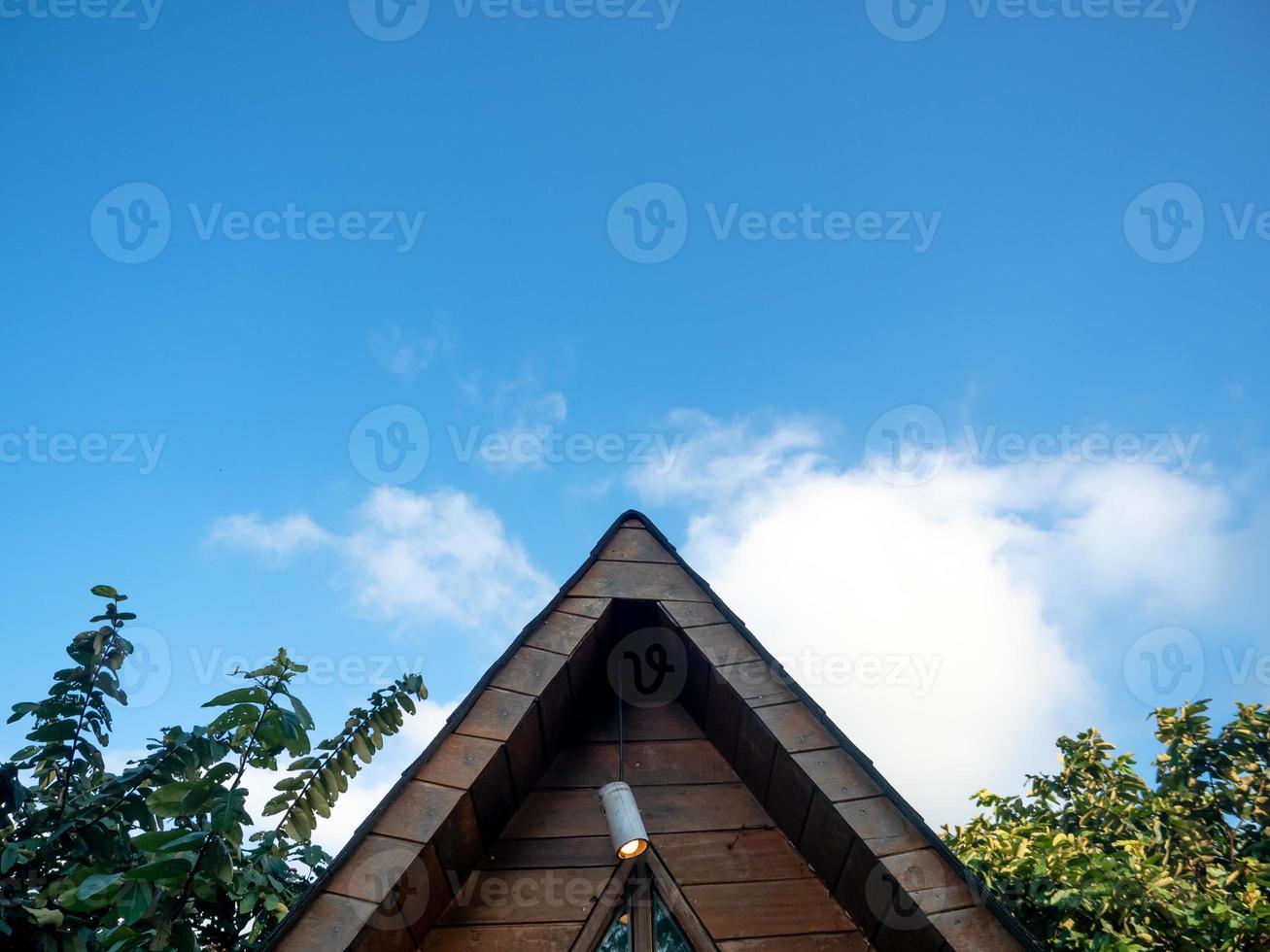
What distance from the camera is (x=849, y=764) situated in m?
3.58

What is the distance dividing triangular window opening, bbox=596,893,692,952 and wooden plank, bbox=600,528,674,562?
5.42ft

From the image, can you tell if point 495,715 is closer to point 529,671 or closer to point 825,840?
point 529,671

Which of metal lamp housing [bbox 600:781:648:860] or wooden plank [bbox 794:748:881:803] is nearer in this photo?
metal lamp housing [bbox 600:781:648:860]

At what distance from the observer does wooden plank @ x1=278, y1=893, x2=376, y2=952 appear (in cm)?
293

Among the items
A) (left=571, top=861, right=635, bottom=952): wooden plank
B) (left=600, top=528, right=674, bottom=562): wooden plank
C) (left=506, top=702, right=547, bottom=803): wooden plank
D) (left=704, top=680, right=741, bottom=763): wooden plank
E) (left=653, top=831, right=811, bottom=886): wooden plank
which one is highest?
(left=600, top=528, right=674, bottom=562): wooden plank

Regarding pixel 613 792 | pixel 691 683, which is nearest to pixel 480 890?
pixel 613 792

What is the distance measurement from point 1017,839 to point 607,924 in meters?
5.56

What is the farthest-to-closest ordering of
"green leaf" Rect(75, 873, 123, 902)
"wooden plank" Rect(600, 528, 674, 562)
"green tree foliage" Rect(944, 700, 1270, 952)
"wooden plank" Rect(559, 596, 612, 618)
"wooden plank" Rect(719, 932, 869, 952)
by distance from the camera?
"green tree foliage" Rect(944, 700, 1270, 952) → "wooden plank" Rect(600, 528, 674, 562) → "wooden plank" Rect(559, 596, 612, 618) → "wooden plank" Rect(719, 932, 869, 952) → "green leaf" Rect(75, 873, 123, 902)

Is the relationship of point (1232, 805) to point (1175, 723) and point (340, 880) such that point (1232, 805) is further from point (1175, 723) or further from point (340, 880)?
point (340, 880)

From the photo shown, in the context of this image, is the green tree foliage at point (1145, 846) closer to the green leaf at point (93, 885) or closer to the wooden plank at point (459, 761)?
the wooden plank at point (459, 761)

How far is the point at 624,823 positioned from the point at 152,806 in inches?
89.3

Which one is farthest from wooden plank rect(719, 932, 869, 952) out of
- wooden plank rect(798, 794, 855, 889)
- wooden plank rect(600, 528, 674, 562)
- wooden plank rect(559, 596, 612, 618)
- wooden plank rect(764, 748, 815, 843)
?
wooden plank rect(600, 528, 674, 562)

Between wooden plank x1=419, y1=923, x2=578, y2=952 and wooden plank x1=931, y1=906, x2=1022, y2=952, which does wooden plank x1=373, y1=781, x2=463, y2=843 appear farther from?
wooden plank x1=931, y1=906, x2=1022, y2=952

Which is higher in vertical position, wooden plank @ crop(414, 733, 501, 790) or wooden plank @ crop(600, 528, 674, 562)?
wooden plank @ crop(600, 528, 674, 562)
